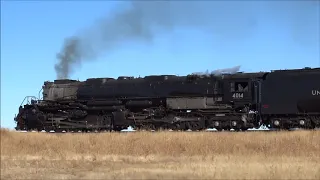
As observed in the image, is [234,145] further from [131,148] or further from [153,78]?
[153,78]

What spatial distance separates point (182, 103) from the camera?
31734 mm

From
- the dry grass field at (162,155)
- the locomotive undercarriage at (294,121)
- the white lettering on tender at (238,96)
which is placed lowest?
the dry grass field at (162,155)

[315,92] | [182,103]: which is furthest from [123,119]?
[315,92]

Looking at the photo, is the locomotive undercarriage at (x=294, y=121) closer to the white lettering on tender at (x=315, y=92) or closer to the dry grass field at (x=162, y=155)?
the white lettering on tender at (x=315, y=92)

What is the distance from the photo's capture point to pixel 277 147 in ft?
76.2

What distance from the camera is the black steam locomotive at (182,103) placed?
29.3m

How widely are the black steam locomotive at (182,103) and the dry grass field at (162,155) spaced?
4.85 m

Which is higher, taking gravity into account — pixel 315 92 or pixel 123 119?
pixel 315 92

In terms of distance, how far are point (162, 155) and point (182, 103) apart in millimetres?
8894

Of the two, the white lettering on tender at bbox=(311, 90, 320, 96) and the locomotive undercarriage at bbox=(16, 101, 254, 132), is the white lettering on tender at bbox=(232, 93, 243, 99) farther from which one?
the white lettering on tender at bbox=(311, 90, 320, 96)

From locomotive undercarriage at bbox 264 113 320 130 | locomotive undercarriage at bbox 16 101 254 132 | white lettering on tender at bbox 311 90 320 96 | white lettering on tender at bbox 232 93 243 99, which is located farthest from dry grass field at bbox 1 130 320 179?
white lettering on tender at bbox 232 93 243 99

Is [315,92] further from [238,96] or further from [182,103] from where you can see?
[182,103]

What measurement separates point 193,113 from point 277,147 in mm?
8693

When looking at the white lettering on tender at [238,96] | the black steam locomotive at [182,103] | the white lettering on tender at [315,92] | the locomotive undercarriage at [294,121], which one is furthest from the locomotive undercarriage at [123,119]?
the white lettering on tender at [315,92]
